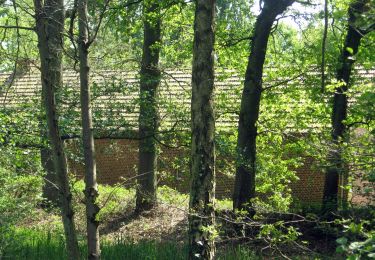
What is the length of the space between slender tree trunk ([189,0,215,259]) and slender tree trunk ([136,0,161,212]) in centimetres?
Result: 154

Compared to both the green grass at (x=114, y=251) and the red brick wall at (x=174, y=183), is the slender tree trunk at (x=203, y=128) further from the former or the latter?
the red brick wall at (x=174, y=183)

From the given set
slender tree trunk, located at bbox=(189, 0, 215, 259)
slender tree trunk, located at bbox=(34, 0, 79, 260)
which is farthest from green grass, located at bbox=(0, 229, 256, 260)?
slender tree trunk, located at bbox=(34, 0, 79, 260)

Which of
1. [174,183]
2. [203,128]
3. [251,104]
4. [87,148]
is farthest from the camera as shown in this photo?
[174,183]

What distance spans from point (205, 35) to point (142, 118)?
14.0 feet

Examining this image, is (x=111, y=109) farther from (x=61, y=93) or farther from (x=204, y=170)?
(x=204, y=170)

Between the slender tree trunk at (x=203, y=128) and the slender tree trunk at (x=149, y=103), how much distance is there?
1535 mm

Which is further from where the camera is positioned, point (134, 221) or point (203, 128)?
point (134, 221)

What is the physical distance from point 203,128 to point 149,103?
4319mm

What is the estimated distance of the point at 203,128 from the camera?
6.02 metres

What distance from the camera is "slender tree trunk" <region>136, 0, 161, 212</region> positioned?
398 inches

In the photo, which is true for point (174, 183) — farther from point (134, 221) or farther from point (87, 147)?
point (87, 147)

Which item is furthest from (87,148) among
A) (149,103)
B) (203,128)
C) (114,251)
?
(149,103)

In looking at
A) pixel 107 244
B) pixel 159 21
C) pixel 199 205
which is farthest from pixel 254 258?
pixel 159 21

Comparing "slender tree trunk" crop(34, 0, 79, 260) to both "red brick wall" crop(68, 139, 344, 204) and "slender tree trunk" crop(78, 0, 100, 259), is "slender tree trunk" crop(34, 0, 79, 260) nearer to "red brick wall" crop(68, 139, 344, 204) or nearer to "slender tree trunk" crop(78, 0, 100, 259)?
"slender tree trunk" crop(78, 0, 100, 259)
